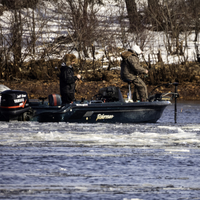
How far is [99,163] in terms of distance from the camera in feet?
22.1

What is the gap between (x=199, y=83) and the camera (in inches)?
920

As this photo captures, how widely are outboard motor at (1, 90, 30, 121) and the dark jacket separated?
1.01m

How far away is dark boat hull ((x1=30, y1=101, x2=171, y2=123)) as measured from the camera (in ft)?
38.9

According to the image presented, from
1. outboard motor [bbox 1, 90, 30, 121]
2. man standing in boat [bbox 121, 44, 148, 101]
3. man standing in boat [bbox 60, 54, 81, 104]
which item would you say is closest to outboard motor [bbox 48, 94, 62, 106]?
man standing in boat [bbox 60, 54, 81, 104]

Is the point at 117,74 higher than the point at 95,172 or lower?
higher

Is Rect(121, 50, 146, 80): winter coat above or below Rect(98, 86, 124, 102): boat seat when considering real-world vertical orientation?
above

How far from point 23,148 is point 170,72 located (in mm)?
16210

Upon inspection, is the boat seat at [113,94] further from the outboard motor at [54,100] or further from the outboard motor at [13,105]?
the outboard motor at [13,105]

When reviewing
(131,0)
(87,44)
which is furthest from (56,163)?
(131,0)

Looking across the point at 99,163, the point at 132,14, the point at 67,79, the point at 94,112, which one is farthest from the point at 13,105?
the point at 132,14

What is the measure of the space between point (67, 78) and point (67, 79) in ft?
0.08

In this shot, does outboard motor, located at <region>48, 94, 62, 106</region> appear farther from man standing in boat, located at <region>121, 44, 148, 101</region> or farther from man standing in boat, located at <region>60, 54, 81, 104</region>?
man standing in boat, located at <region>121, 44, 148, 101</region>

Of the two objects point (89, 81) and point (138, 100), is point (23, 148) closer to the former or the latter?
point (138, 100)

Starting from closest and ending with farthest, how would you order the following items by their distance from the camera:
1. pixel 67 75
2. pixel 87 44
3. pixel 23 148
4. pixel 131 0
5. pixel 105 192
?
pixel 105 192 → pixel 23 148 → pixel 67 75 → pixel 87 44 → pixel 131 0
